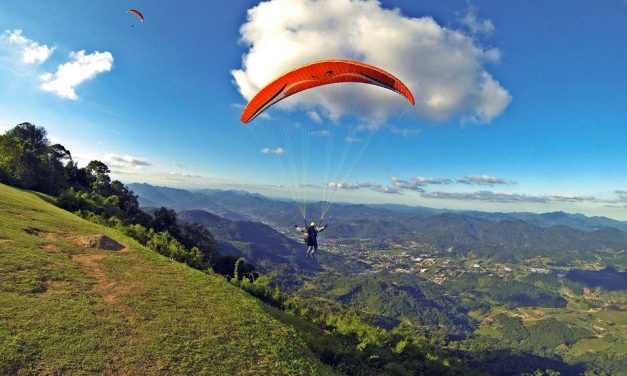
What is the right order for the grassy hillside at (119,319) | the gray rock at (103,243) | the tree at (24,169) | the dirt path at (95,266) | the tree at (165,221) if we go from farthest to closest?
the tree at (165,221), the tree at (24,169), the gray rock at (103,243), the dirt path at (95,266), the grassy hillside at (119,319)

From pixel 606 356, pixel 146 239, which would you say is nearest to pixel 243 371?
pixel 146 239

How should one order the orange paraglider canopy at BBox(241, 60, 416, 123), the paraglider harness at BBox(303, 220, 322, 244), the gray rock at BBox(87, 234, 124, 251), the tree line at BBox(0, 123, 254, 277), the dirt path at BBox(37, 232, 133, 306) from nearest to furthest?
the dirt path at BBox(37, 232, 133, 306)
the orange paraglider canopy at BBox(241, 60, 416, 123)
the gray rock at BBox(87, 234, 124, 251)
the paraglider harness at BBox(303, 220, 322, 244)
the tree line at BBox(0, 123, 254, 277)

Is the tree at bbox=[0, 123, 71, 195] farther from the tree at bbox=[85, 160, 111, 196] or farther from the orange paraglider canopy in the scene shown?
the orange paraglider canopy

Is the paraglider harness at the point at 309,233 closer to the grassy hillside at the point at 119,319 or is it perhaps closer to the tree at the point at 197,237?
the grassy hillside at the point at 119,319

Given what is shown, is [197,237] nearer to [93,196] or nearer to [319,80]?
[93,196]

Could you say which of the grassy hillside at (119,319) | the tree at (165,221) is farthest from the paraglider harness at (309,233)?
the tree at (165,221)

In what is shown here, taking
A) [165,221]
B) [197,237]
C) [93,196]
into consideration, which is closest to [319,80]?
[93,196]

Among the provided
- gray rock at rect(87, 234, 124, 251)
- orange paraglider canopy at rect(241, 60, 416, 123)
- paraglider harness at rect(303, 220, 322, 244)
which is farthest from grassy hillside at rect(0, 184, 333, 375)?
orange paraglider canopy at rect(241, 60, 416, 123)
